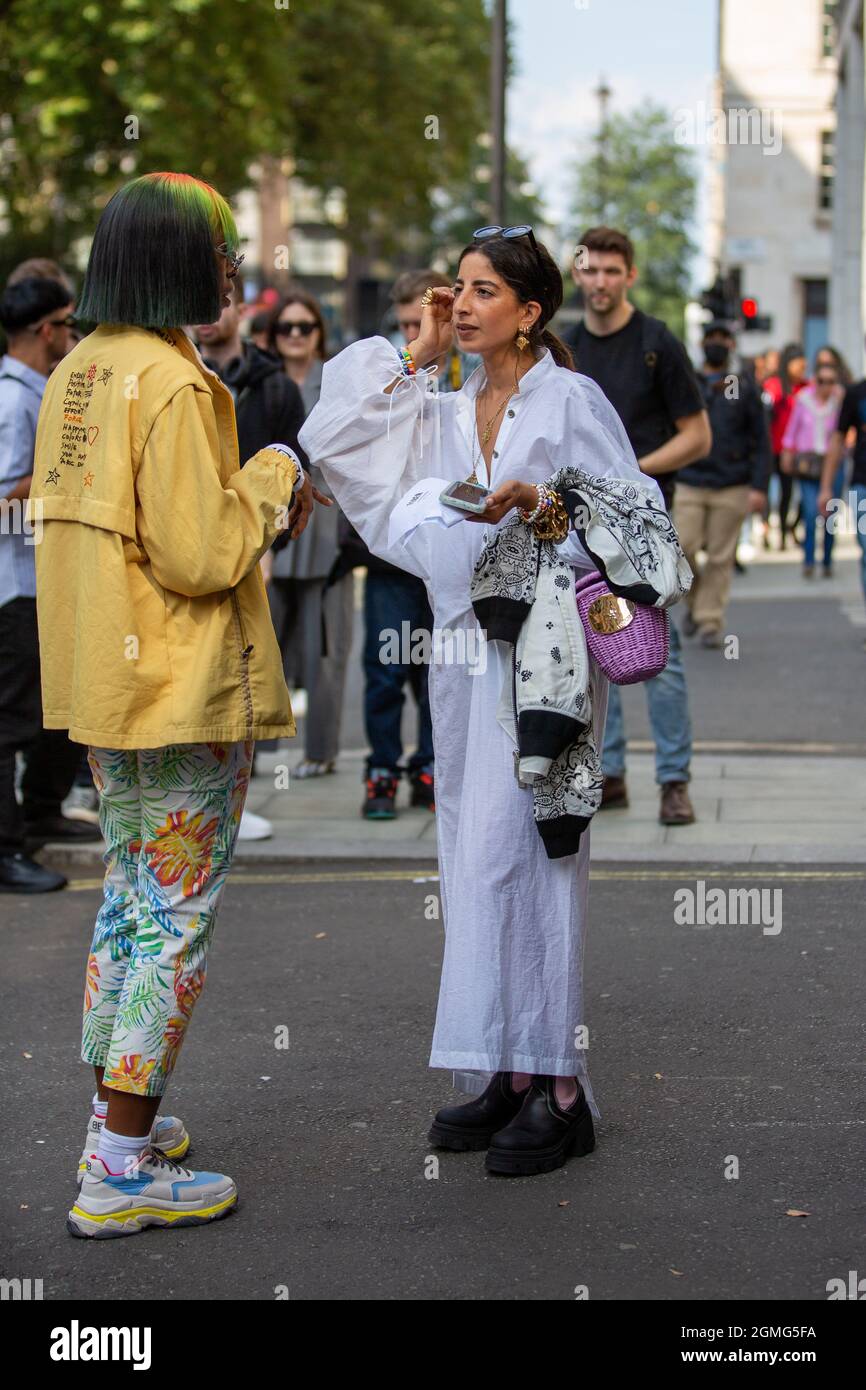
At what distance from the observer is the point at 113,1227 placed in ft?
12.8

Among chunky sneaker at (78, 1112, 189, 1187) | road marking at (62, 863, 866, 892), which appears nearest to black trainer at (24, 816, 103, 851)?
road marking at (62, 863, 866, 892)

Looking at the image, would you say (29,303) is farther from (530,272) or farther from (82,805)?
(530,272)

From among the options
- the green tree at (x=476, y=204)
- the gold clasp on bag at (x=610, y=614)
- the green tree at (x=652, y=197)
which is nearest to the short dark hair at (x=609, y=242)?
the gold clasp on bag at (x=610, y=614)

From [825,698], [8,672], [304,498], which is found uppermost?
[304,498]

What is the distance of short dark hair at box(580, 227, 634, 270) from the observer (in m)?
7.37

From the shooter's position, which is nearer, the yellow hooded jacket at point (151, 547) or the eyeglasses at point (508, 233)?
the yellow hooded jacket at point (151, 547)

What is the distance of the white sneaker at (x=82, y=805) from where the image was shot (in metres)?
8.16

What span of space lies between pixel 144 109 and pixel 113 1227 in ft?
85.7

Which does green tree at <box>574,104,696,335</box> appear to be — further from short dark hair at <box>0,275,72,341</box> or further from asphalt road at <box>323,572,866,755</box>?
short dark hair at <box>0,275,72,341</box>

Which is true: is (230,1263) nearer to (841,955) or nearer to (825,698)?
(841,955)

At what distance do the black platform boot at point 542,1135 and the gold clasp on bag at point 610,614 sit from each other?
1009mm

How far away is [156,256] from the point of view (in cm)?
377

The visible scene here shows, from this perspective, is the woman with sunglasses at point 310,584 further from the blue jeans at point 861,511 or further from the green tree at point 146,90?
the green tree at point 146,90
